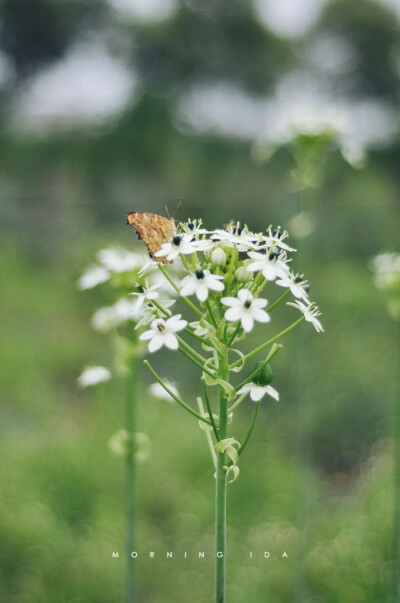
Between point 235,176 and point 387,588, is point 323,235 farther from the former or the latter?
point 387,588

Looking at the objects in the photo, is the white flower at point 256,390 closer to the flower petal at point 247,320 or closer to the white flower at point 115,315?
the flower petal at point 247,320

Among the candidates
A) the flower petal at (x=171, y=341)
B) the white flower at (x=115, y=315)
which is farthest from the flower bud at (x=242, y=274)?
the white flower at (x=115, y=315)

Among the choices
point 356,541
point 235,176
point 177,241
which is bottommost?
point 356,541


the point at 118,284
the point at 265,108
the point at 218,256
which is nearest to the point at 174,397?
the point at 218,256

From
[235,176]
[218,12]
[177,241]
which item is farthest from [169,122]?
[177,241]

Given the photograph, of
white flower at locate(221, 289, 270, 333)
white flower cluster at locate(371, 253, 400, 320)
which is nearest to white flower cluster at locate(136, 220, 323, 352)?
white flower at locate(221, 289, 270, 333)

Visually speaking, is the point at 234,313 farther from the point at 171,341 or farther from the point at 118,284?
the point at 118,284
